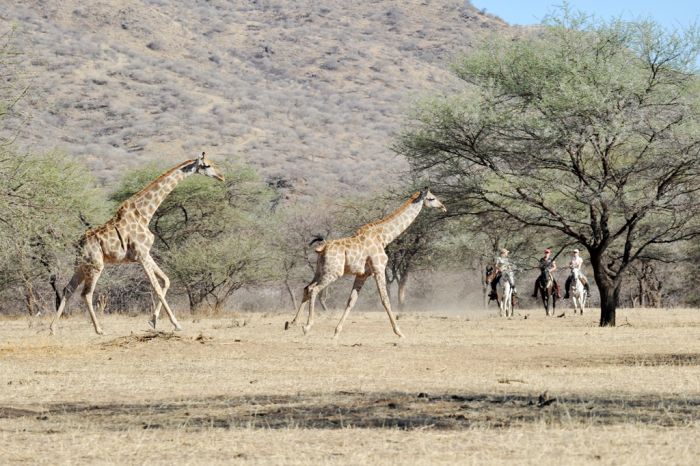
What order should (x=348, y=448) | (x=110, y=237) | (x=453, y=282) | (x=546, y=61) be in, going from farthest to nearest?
(x=453, y=282) → (x=546, y=61) → (x=110, y=237) → (x=348, y=448)

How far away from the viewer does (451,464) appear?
8.39 m

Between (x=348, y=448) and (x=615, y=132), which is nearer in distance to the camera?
(x=348, y=448)

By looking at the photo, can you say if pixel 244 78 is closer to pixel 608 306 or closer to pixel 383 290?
pixel 608 306

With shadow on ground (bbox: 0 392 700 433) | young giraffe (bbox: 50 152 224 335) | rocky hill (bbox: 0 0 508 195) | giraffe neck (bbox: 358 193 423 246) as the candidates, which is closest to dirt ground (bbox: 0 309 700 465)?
shadow on ground (bbox: 0 392 700 433)

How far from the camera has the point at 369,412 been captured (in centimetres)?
1123

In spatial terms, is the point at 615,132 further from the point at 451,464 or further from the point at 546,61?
the point at 451,464

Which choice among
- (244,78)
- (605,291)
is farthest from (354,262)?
(244,78)

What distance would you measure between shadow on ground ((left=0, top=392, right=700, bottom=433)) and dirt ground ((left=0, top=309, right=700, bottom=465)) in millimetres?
27

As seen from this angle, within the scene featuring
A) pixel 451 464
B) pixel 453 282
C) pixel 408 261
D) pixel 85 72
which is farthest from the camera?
pixel 85 72

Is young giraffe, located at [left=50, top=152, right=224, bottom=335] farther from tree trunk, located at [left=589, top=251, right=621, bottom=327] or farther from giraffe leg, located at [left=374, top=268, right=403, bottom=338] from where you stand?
tree trunk, located at [left=589, top=251, right=621, bottom=327]

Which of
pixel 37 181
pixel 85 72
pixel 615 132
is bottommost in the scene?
pixel 37 181

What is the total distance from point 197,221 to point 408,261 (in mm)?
8656

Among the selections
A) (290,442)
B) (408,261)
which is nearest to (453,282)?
(408,261)

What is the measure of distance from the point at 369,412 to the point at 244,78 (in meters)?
78.7
